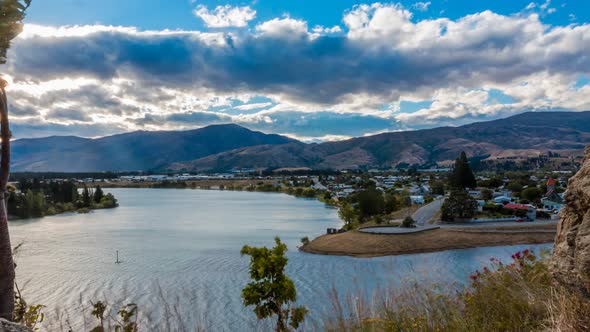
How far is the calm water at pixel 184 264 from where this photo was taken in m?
22.5

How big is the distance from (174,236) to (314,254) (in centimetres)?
1804

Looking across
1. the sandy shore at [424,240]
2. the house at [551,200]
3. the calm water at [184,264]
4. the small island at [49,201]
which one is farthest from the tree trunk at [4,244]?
the small island at [49,201]

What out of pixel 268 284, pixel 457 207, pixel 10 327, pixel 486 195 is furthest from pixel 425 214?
pixel 10 327

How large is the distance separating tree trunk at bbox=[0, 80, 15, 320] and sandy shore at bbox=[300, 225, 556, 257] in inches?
1388

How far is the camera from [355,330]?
401 centimetres

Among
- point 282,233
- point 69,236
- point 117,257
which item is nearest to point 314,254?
point 282,233

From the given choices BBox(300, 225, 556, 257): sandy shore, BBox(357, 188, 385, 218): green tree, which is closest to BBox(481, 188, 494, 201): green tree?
BBox(357, 188, 385, 218): green tree

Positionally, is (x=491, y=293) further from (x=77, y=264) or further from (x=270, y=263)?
(x=77, y=264)

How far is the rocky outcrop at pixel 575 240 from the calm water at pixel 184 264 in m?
1.69

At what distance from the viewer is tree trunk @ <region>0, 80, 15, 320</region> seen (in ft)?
17.8

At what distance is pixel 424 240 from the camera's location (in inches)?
1679

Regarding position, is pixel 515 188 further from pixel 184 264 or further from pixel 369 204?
pixel 184 264

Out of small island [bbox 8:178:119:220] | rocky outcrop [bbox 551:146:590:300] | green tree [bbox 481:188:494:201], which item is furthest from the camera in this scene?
small island [bbox 8:178:119:220]

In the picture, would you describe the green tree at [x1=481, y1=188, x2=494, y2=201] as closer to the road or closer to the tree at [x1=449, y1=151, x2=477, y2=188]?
the road
